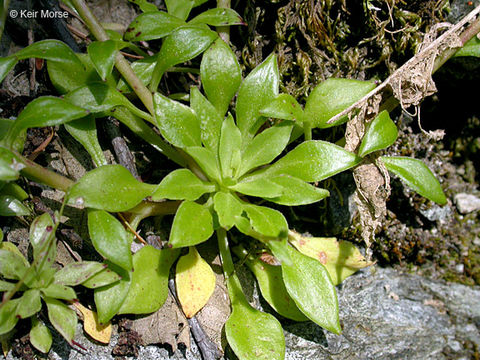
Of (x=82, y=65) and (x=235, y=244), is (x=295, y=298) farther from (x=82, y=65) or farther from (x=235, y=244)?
(x=82, y=65)

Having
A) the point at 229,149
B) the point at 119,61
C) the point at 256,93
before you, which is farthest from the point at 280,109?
the point at 119,61

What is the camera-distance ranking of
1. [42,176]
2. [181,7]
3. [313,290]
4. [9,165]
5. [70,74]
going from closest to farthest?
[9,165]
[42,176]
[313,290]
[70,74]
[181,7]

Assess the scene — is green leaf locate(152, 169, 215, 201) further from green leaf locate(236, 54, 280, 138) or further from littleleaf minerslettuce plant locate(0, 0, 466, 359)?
green leaf locate(236, 54, 280, 138)

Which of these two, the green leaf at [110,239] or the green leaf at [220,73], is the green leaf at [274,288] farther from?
the green leaf at [220,73]

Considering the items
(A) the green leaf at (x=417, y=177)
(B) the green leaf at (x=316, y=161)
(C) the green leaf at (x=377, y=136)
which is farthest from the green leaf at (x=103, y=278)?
(A) the green leaf at (x=417, y=177)

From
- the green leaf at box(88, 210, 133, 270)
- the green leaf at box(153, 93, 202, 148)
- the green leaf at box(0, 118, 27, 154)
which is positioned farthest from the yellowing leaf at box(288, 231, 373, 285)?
the green leaf at box(0, 118, 27, 154)

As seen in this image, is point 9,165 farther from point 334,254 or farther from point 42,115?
point 334,254
